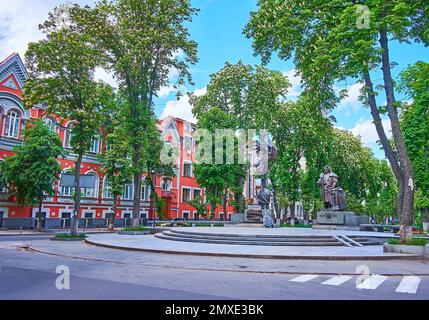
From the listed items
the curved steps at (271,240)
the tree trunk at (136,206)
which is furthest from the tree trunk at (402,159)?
the tree trunk at (136,206)

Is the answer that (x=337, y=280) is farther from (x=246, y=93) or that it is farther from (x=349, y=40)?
(x=246, y=93)

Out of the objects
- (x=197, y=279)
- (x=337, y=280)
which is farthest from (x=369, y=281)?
(x=197, y=279)

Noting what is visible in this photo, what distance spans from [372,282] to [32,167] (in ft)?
91.7

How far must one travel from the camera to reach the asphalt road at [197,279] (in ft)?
23.5

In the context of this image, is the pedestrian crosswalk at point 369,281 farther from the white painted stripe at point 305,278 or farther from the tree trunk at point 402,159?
the tree trunk at point 402,159

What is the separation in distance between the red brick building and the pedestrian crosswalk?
1776 centimetres

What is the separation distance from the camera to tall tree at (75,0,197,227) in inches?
1063

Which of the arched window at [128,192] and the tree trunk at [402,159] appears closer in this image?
the tree trunk at [402,159]

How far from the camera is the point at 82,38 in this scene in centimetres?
2127

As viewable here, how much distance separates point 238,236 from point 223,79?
2376cm

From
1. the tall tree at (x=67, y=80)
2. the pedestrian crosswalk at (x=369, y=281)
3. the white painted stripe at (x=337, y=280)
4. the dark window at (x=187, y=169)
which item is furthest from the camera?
the dark window at (x=187, y=169)

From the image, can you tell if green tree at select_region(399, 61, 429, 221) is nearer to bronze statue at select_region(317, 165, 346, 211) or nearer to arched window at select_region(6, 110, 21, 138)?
bronze statue at select_region(317, 165, 346, 211)

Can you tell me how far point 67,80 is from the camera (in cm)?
2094

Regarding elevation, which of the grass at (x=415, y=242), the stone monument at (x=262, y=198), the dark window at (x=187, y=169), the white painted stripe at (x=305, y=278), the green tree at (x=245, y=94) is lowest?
the white painted stripe at (x=305, y=278)
